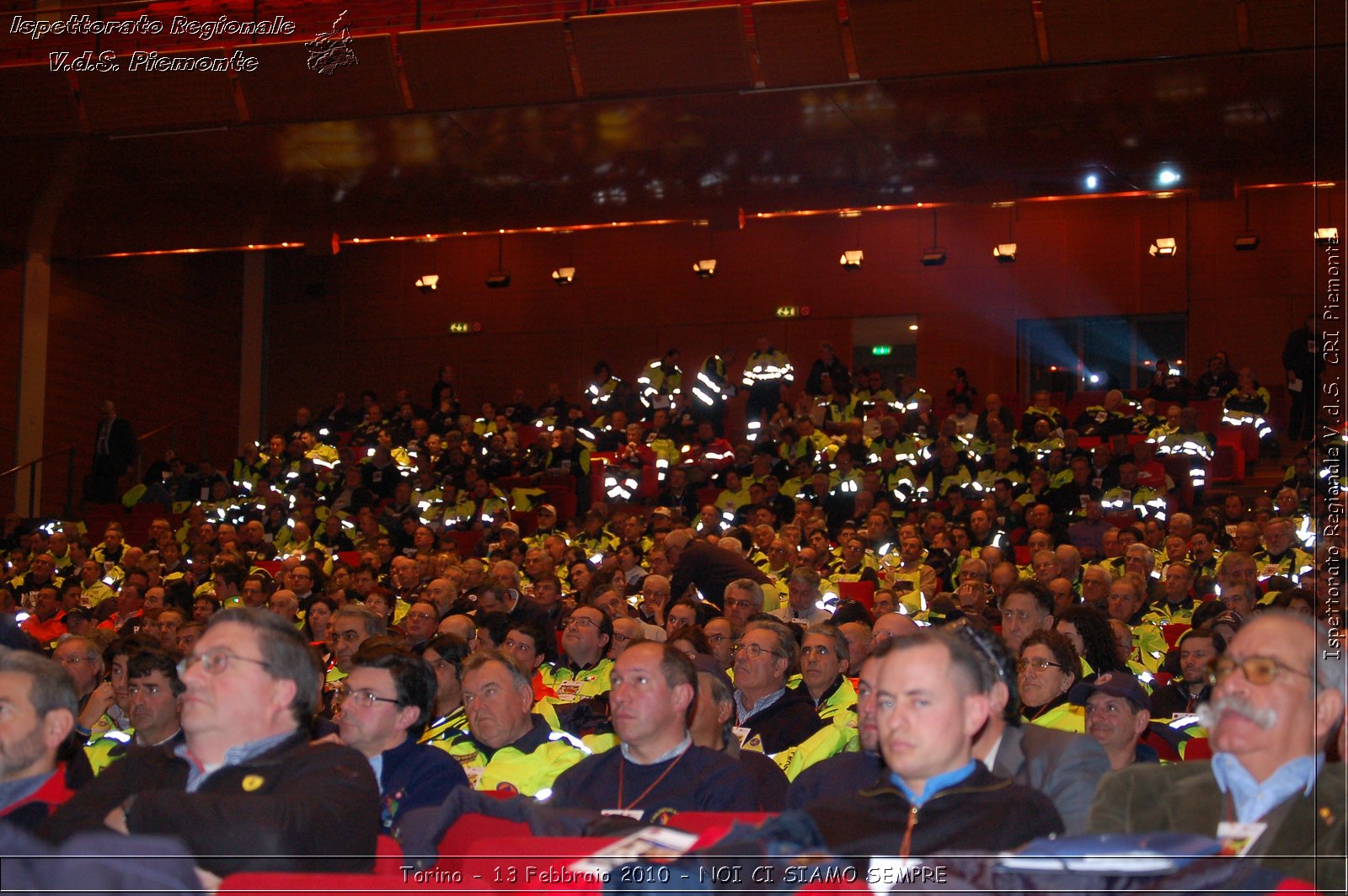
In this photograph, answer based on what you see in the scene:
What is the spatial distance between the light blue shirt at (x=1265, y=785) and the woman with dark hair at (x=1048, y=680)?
5.33 feet

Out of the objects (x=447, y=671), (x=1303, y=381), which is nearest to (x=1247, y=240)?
(x=1303, y=381)

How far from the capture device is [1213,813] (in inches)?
93.7

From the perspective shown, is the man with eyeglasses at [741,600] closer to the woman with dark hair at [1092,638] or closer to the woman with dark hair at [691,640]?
the woman with dark hair at [691,640]

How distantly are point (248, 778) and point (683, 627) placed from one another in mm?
2989

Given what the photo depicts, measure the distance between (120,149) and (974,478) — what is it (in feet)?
25.5

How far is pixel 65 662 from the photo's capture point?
536cm

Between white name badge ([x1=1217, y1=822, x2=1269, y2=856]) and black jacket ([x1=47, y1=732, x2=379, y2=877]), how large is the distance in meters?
1.54

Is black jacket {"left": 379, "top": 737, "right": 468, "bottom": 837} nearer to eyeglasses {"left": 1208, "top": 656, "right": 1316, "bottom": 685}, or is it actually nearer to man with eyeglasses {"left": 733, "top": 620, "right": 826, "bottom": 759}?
man with eyeglasses {"left": 733, "top": 620, "right": 826, "bottom": 759}

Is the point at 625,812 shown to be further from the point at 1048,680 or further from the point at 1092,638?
the point at 1092,638

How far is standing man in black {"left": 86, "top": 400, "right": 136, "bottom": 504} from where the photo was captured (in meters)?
14.0

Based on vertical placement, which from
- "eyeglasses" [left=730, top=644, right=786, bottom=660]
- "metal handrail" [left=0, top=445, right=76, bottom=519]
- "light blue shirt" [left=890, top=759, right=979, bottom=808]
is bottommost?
"light blue shirt" [left=890, top=759, right=979, bottom=808]

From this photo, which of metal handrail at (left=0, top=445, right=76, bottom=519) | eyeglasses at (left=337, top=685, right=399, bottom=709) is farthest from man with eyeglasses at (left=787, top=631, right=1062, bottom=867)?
metal handrail at (left=0, top=445, right=76, bottom=519)

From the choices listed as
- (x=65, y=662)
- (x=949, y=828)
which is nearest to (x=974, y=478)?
(x=65, y=662)

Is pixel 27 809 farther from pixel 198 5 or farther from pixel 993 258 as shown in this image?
pixel 993 258
